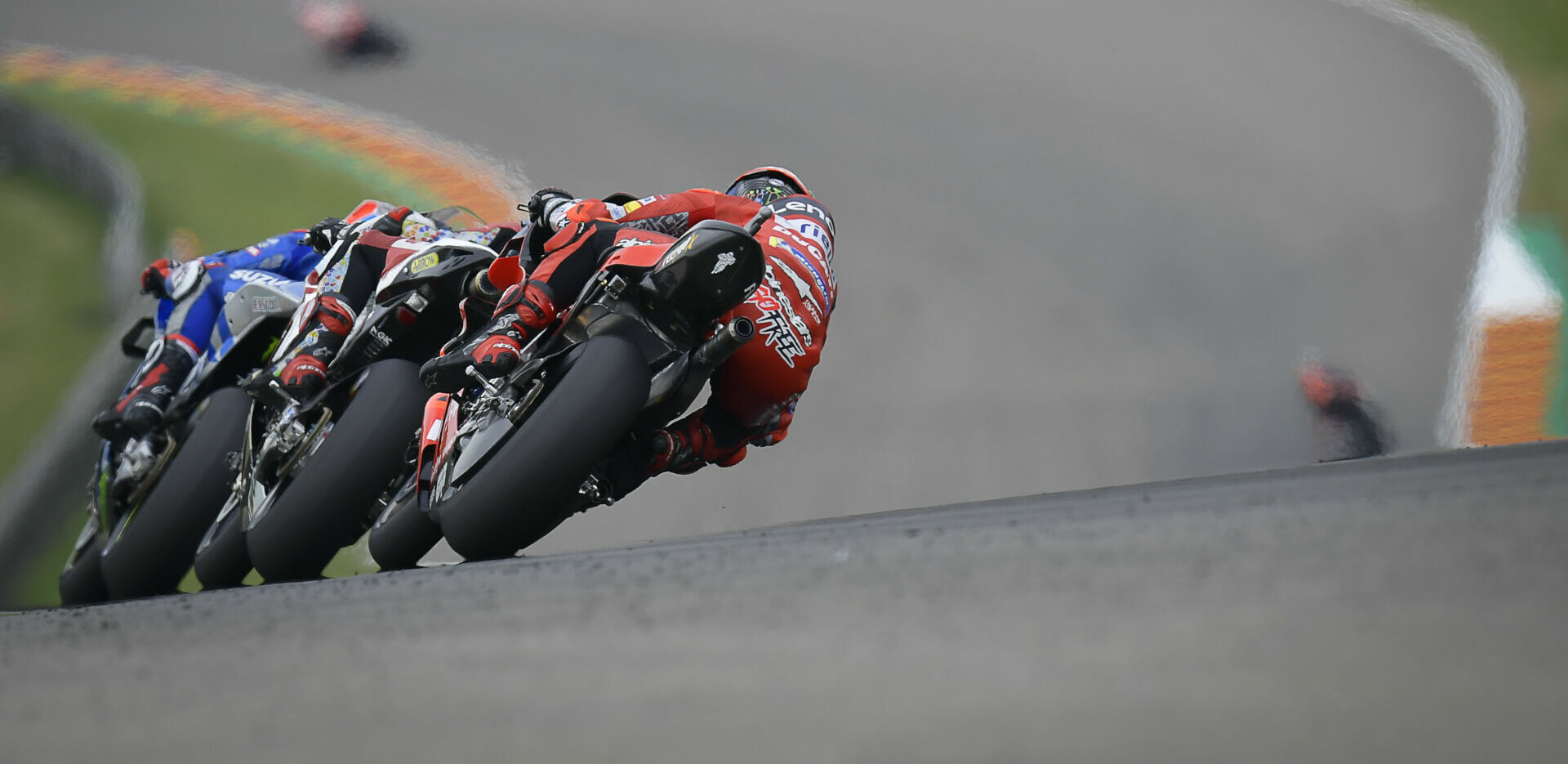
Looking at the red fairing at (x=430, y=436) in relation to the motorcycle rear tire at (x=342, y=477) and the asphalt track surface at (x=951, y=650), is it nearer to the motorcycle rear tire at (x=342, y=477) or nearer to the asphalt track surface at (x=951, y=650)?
the motorcycle rear tire at (x=342, y=477)

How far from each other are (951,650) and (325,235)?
11.3 ft

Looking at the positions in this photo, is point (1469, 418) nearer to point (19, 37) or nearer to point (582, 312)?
point (582, 312)

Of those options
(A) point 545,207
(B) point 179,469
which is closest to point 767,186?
(A) point 545,207

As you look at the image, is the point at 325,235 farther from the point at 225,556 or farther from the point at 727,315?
the point at 727,315

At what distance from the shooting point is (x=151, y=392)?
4281mm

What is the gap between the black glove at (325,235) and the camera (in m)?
4.36

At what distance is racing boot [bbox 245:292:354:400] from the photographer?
372 centimetres

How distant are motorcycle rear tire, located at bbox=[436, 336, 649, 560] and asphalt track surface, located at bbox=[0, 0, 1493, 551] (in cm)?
213

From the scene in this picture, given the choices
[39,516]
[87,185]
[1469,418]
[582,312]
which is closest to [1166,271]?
[1469,418]

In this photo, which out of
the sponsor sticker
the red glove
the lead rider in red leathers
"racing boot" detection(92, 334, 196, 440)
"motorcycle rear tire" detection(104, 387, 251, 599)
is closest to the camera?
the lead rider in red leathers

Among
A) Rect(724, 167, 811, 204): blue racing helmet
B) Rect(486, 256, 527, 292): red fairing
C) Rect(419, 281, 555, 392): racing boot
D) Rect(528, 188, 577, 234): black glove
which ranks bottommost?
Rect(419, 281, 555, 392): racing boot

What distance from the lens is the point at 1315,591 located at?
1.55 metres

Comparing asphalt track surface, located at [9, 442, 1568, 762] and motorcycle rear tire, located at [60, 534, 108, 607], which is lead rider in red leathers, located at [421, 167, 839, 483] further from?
motorcycle rear tire, located at [60, 534, 108, 607]

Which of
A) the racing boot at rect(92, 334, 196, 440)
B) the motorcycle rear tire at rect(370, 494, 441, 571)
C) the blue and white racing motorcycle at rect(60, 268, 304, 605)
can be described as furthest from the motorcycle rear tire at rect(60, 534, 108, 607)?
the motorcycle rear tire at rect(370, 494, 441, 571)
